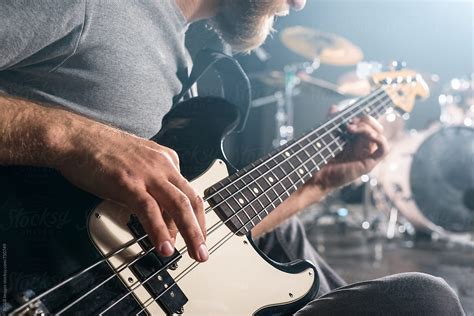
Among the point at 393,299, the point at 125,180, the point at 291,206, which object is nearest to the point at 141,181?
the point at 125,180

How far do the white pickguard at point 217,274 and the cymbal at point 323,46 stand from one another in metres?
1.45

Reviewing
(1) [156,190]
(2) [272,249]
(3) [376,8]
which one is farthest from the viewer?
(3) [376,8]

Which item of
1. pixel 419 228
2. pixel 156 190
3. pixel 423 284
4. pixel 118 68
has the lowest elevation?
pixel 419 228

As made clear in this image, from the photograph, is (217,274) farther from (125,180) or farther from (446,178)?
(446,178)

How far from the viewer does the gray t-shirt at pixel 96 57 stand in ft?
1.36

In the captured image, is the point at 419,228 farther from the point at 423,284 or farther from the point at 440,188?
the point at 423,284

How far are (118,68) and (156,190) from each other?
20 cm

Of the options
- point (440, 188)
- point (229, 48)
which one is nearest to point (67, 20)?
point (229, 48)

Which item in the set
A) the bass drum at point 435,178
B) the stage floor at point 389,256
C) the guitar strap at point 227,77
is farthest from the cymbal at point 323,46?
the guitar strap at point 227,77

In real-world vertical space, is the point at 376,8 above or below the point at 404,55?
above

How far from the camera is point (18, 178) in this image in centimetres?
44

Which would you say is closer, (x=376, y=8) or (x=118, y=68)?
(x=118, y=68)

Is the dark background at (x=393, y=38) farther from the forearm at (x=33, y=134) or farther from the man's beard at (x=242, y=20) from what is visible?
the forearm at (x=33, y=134)

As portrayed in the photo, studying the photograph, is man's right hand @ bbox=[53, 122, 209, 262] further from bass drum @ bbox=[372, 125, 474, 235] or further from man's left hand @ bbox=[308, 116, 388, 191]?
bass drum @ bbox=[372, 125, 474, 235]
